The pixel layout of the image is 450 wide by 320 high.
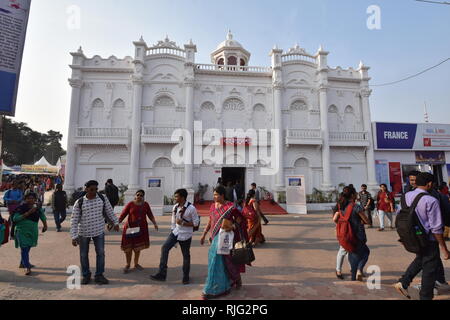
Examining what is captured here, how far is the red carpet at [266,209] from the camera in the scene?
1257cm

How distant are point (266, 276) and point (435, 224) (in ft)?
9.00

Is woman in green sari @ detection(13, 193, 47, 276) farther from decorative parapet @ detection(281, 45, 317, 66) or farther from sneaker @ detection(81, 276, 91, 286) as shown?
decorative parapet @ detection(281, 45, 317, 66)

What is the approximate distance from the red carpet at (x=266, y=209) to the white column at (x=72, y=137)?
8.47 m

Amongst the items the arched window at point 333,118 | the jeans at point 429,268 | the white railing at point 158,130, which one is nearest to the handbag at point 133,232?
the jeans at point 429,268

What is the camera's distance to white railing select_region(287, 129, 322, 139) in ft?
51.9

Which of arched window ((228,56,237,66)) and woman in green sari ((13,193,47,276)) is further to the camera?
arched window ((228,56,237,66))

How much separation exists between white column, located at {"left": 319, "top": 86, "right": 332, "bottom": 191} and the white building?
7cm

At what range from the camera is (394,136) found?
16797 mm

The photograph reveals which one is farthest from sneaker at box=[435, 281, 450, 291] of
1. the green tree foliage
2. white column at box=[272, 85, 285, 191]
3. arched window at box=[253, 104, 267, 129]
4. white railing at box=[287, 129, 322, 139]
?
the green tree foliage

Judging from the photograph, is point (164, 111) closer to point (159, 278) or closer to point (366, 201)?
point (366, 201)

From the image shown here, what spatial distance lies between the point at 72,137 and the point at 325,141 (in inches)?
695

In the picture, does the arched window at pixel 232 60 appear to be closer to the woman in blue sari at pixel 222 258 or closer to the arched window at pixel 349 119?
the arched window at pixel 349 119

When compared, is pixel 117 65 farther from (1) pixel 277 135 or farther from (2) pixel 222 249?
(2) pixel 222 249

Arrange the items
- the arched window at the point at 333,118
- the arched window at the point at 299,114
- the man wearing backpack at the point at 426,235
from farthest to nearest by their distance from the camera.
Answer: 1. the arched window at the point at 333,118
2. the arched window at the point at 299,114
3. the man wearing backpack at the point at 426,235
